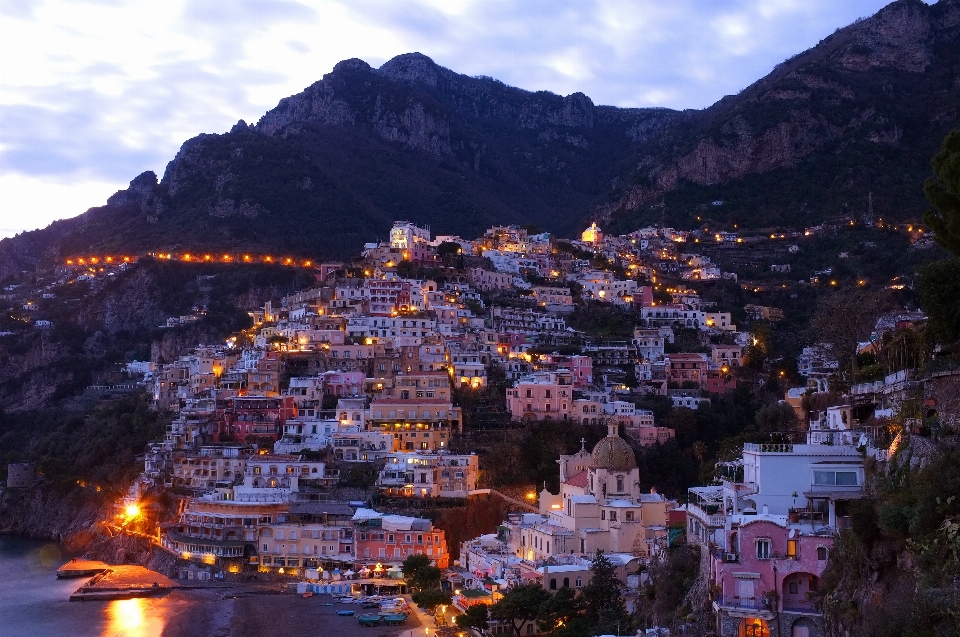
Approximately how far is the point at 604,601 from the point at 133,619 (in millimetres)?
21578

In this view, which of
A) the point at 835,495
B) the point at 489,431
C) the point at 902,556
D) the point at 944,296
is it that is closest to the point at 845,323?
the point at 944,296

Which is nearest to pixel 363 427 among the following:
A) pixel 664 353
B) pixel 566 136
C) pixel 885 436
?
pixel 664 353

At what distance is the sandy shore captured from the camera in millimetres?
45500

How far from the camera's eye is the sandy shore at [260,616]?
45500 mm

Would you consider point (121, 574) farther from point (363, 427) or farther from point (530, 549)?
point (530, 549)

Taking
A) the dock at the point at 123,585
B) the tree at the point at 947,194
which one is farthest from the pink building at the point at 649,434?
the tree at the point at 947,194

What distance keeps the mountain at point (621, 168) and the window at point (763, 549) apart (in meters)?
85.5

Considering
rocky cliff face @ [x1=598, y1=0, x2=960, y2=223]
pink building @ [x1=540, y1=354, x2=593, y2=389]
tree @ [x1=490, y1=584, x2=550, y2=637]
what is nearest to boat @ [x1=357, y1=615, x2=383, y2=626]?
tree @ [x1=490, y1=584, x2=550, y2=637]

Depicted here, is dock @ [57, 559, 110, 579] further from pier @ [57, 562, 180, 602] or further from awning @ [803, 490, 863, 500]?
awning @ [803, 490, 863, 500]

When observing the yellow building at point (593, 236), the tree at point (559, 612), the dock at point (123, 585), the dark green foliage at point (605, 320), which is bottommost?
the dock at point (123, 585)

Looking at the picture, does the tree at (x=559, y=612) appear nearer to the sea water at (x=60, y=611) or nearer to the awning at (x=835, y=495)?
the awning at (x=835, y=495)

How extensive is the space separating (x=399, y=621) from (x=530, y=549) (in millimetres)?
6554

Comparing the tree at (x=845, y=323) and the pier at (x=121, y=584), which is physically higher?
the tree at (x=845, y=323)

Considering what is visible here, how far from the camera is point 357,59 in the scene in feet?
598
